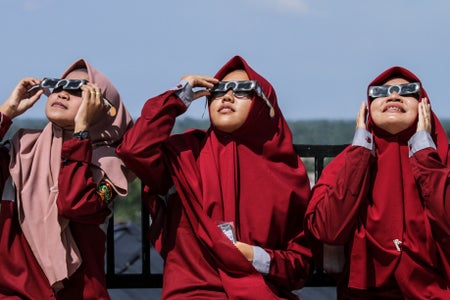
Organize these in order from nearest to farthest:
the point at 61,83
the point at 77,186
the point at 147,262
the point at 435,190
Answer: the point at 435,190, the point at 77,186, the point at 61,83, the point at 147,262

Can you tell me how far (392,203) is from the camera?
13.3 ft

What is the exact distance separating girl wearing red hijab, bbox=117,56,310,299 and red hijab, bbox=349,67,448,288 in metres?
0.30

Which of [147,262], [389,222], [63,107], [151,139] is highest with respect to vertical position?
[63,107]

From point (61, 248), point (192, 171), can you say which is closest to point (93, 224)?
point (61, 248)

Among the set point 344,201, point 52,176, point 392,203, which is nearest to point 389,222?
point 392,203

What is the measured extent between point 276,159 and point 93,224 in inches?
33.7

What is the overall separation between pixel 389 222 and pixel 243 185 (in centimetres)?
65

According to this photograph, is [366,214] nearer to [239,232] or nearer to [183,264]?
[239,232]

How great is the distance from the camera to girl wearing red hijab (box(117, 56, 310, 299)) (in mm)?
4059

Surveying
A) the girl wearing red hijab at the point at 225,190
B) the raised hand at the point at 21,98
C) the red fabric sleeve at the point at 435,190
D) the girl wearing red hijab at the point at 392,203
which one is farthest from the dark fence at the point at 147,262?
the red fabric sleeve at the point at 435,190

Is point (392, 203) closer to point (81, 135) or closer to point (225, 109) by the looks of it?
point (225, 109)

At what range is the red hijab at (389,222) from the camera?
4.03 meters

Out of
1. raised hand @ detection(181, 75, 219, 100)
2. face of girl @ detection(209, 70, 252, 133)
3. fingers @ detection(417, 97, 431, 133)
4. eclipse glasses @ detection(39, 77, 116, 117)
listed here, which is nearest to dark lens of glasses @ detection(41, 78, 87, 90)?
eclipse glasses @ detection(39, 77, 116, 117)

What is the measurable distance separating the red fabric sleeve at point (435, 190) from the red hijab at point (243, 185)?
21.7 inches
